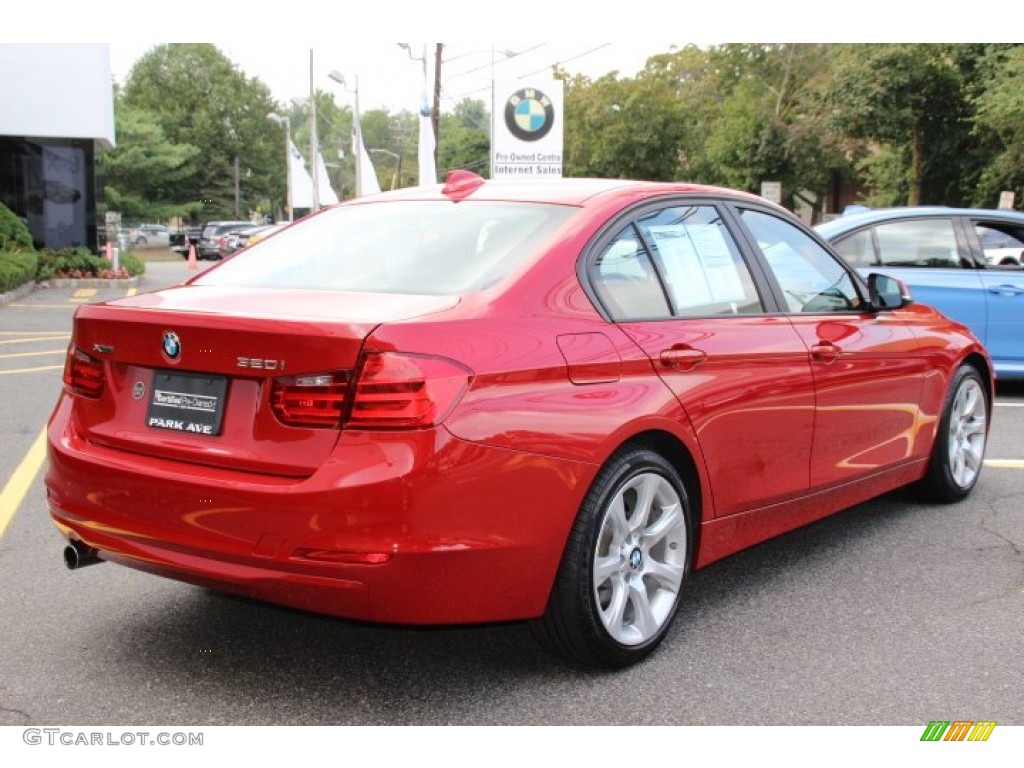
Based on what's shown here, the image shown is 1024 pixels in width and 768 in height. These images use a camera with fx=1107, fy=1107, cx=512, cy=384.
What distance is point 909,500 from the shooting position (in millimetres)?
5941

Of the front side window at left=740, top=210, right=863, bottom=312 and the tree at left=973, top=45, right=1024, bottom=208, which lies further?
the tree at left=973, top=45, right=1024, bottom=208

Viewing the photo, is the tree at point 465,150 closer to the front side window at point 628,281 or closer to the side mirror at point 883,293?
the side mirror at point 883,293

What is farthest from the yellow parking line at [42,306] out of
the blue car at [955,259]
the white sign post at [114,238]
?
the blue car at [955,259]

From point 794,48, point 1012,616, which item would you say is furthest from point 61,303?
point 794,48

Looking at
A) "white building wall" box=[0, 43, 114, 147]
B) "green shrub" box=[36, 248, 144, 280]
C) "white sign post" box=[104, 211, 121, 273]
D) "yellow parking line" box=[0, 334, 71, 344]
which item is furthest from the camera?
"white sign post" box=[104, 211, 121, 273]

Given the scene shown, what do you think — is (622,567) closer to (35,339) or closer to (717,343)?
(717,343)

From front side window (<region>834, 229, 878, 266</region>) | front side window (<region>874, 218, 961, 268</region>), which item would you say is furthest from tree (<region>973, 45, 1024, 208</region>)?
front side window (<region>834, 229, 878, 266</region>)

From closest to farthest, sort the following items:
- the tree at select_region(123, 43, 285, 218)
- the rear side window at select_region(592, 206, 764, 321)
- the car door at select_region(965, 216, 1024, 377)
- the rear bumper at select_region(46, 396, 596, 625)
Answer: the rear bumper at select_region(46, 396, 596, 625) < the rear side window at select_region(592, 206, 764, 321) < the car door at select_region(965, 216, 1024, 377) < the tree at select_region(123, 43, 285, 218)

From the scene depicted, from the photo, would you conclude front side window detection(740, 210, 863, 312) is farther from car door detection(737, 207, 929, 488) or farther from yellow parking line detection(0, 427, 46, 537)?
yellow parking line detection(0, 427, 46, 537)

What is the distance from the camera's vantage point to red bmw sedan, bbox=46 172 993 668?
2.99m

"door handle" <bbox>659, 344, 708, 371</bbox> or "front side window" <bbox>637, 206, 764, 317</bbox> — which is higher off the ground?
"front side window" <bbox>637, 206, 764, 317</bbox>

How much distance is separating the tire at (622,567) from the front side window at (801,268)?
1.27 m

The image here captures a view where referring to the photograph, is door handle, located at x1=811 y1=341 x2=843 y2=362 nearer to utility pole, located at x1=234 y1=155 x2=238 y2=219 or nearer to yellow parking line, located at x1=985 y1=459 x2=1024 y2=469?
yellow parking line, located at x1=985 y1=459 x2=1024 y2=469

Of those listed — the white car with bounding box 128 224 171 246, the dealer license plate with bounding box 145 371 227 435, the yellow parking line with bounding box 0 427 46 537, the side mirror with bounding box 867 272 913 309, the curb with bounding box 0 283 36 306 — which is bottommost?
the white car with bounding box 128 224 171 246
